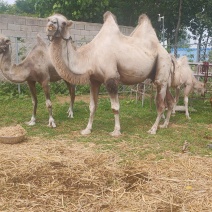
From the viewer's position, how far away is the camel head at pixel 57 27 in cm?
535

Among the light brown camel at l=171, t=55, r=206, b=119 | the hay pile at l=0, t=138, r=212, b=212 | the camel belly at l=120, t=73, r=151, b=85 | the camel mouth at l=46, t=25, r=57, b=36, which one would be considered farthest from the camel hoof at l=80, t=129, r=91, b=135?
the light brown camel at l=171, t=55, r=206, b=119

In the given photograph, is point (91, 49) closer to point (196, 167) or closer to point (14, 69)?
point (14, 69)

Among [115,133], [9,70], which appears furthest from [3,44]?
[115,133]

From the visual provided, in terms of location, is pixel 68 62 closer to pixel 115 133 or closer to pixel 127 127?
pixel 115 133

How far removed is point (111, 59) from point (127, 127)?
1772 mm

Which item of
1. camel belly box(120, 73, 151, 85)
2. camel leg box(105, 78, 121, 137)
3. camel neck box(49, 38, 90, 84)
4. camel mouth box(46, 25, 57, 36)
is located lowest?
camel leg box(105, 78, 121, 137)

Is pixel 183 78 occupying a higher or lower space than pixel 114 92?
higher

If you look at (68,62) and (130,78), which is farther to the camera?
(130,78)

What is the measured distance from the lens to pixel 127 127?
6.84 metres

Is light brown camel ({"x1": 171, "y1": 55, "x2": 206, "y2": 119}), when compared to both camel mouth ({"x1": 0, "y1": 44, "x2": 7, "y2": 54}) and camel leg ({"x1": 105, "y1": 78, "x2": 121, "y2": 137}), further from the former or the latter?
camel mouth ({"x1": 0, "y1": 44, "x2": 7, "y2": 54})

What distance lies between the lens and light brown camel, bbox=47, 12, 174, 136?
18.2 feet

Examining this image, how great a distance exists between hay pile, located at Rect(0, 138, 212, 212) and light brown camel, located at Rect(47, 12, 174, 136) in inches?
58.1

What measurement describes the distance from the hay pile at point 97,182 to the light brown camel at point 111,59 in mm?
1477

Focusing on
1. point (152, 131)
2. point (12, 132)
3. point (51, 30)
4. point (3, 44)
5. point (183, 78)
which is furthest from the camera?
point (183, 78)
